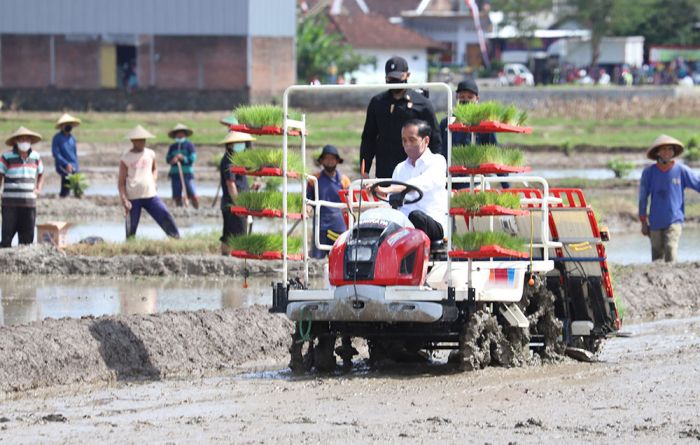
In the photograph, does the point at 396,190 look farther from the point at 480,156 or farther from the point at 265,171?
the point at 265,171

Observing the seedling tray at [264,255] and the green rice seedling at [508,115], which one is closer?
the green rice seedling at [508,115]

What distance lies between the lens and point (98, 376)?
36.8 feet

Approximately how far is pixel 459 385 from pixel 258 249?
1.91m

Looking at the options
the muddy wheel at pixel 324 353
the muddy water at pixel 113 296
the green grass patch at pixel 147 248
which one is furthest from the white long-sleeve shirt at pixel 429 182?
the green grass patch at pixel 147 248

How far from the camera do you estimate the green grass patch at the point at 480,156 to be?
10.6 m

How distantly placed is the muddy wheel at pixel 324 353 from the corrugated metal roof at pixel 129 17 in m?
48.6

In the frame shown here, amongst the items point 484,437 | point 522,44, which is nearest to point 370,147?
point 484,437

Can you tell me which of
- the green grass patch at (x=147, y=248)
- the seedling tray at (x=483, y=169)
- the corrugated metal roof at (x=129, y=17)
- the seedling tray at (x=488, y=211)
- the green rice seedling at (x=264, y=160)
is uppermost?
the corrugated metal roof at (x=129, y=17)

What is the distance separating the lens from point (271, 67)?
6100cm

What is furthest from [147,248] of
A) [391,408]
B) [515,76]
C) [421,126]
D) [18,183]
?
[515,76]

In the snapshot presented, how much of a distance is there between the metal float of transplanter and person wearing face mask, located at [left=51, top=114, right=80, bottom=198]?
1472cm

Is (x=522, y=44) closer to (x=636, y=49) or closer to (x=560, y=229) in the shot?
(x=636, y=49)

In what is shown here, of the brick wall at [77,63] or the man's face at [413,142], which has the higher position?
the brick wall at [77,63]

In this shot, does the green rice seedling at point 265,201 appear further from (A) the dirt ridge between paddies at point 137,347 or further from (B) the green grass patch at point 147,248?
(B) the green grass patch at point 147,248
